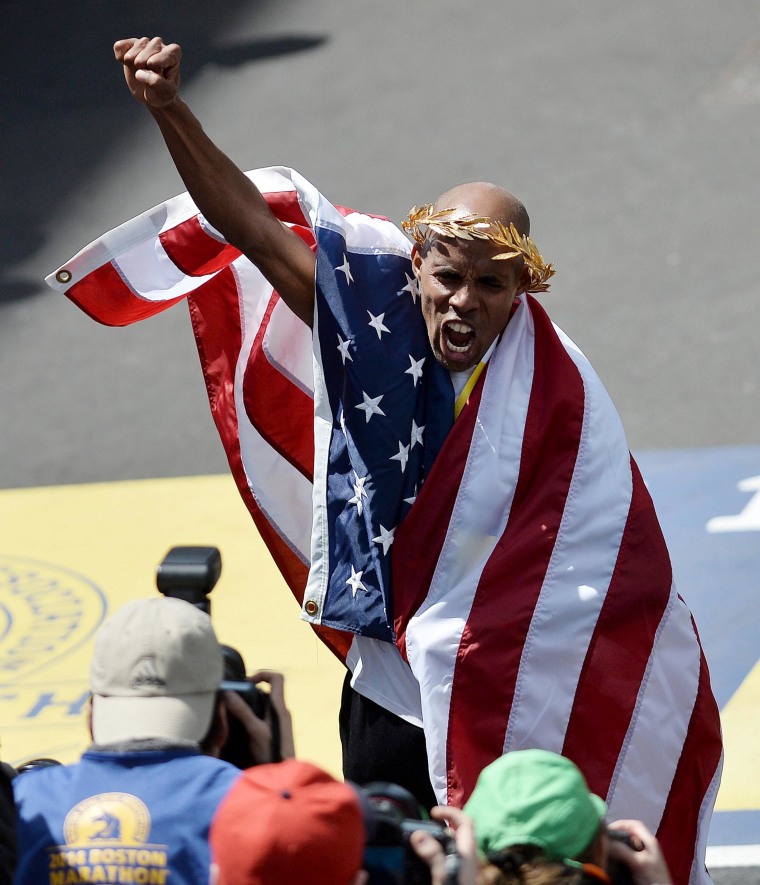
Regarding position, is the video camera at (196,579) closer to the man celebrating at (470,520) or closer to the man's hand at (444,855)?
the man celebrating at (470,520)

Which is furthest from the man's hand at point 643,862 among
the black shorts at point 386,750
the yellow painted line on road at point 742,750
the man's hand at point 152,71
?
the yellow painted line on road at point 742,750

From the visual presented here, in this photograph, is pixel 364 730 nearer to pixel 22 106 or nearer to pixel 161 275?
pixel 161 275

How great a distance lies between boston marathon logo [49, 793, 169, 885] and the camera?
2.31 metres

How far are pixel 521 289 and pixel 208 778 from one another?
1.48 metres

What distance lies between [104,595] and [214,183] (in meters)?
2.91

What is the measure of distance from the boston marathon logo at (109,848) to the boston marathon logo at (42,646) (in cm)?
257

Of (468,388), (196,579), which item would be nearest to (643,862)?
(196,579)

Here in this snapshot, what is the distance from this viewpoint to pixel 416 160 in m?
9.77

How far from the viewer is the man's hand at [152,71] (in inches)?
123

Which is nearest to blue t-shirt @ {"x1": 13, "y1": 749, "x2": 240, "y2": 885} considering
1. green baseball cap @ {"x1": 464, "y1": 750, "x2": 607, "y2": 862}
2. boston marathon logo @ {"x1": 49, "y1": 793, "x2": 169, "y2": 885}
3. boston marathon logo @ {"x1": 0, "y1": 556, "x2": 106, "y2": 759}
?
boston marathon logo @ {"x1": 49, "y1": 793, "x2": 169, "y2": 885}

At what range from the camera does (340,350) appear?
3342 mm

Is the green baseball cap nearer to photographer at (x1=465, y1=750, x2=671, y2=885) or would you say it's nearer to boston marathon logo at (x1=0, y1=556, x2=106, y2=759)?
photographer at (x1=465, y1=750, x2=671, y2=885)

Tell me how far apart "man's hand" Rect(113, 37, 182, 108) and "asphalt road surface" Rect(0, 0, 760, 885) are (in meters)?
4.06

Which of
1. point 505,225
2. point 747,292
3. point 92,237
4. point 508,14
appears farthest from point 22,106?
point 505,225
